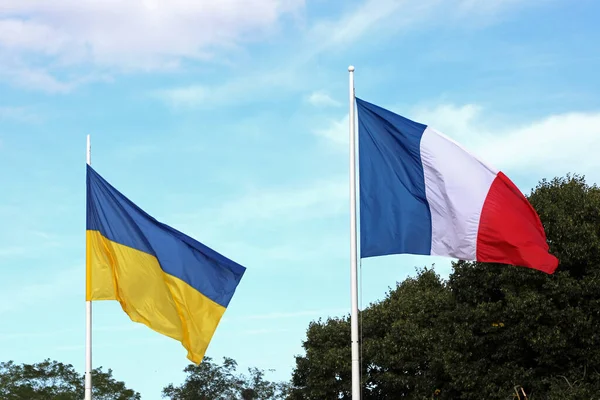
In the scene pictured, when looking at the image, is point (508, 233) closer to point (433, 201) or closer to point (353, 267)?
point (433, 201)

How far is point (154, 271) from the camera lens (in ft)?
54.0

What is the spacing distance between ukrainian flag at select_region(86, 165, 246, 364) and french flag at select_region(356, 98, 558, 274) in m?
3.16

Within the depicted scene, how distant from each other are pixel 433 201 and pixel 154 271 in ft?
17.2

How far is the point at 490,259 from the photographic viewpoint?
15125 millimetres

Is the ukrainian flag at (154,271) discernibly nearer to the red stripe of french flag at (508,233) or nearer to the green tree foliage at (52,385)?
the red stripe of french flag at (508,233)

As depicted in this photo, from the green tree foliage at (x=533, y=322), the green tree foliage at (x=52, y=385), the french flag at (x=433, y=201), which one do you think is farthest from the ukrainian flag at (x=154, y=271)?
the green tree foliage at (x=52, y=385)

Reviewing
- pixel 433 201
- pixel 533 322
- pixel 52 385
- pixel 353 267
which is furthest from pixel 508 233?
pixel 52 385

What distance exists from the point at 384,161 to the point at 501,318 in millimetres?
18645

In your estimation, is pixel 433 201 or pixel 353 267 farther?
pixel 433 201

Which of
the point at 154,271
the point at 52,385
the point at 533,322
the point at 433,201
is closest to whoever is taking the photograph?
the point at 433,201

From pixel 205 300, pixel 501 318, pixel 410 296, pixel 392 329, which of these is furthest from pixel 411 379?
pixel 205 300

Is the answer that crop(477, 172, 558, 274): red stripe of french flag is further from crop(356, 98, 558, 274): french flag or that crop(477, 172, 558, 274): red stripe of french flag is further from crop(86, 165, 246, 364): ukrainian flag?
crop(86, 165, 246, 364): ukrainian flag

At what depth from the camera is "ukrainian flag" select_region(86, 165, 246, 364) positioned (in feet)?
52.6

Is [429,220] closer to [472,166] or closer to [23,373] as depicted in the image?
[472,166]
